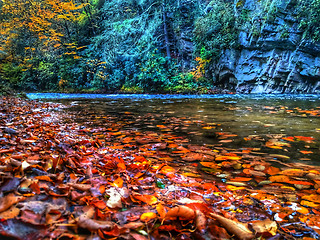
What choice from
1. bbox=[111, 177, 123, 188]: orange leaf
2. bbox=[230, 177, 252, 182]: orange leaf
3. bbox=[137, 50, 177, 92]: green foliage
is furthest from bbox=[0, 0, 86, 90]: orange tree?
bbox=[230, 177, 252, 182]: orange leaf

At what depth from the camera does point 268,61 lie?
412 inches

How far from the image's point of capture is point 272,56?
1037 centimetres

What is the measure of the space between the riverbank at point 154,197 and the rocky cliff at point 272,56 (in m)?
10.2

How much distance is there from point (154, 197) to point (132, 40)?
A: 494 inches

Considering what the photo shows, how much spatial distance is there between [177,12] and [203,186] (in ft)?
46.9

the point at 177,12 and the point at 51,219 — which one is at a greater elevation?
the point at 177,12

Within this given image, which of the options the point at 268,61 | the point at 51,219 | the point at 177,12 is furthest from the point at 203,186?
the point at 177,12

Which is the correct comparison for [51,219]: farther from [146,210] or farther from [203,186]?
[203,186]

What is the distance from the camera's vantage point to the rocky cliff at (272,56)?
9.67 meters

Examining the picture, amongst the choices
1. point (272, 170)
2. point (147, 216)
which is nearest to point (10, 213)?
point (147, 216)

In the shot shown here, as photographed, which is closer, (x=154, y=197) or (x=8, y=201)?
(x=8, y=201)

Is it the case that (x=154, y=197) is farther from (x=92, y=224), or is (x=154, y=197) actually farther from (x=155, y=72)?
(x=155, y=72)

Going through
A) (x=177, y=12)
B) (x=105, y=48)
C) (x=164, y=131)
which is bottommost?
(x=164, y=131)

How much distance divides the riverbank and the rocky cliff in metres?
10.2
